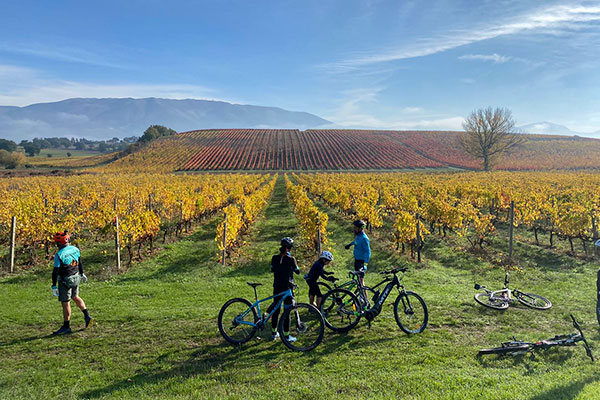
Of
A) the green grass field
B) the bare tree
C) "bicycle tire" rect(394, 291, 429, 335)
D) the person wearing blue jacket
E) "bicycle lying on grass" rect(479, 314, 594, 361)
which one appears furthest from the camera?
the bare tree

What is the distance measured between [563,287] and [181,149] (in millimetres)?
92344

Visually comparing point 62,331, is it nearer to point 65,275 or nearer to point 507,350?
point 65,275

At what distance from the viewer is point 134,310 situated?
793 cm

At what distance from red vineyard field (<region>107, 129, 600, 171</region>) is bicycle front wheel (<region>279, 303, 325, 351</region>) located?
68.6 m

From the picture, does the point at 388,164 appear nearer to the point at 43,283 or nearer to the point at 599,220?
the point at 599,220

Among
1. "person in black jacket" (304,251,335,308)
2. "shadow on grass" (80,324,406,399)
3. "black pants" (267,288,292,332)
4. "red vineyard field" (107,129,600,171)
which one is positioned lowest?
"shadow on grass" (80,324,406,399)

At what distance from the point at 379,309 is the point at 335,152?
84.7 metres

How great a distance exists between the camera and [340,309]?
6.69 meters

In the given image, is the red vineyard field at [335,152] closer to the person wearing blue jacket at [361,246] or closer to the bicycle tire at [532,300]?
the bicycle tire at [532,300]

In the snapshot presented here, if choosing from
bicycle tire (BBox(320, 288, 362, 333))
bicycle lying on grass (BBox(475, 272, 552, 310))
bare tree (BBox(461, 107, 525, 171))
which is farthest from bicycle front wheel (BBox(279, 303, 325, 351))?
bare tree (BBox(461, 107, 525, 171))

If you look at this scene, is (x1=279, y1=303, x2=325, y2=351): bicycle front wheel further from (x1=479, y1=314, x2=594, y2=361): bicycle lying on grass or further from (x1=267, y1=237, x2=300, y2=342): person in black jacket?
(x1=479, y1=314, x2=594, y2=361): bicycle lying on grass

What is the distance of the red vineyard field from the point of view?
2980 inches

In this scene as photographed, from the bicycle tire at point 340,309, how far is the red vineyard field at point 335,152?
68224 millimetres

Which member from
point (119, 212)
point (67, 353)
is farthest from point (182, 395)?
point (119, 212)
